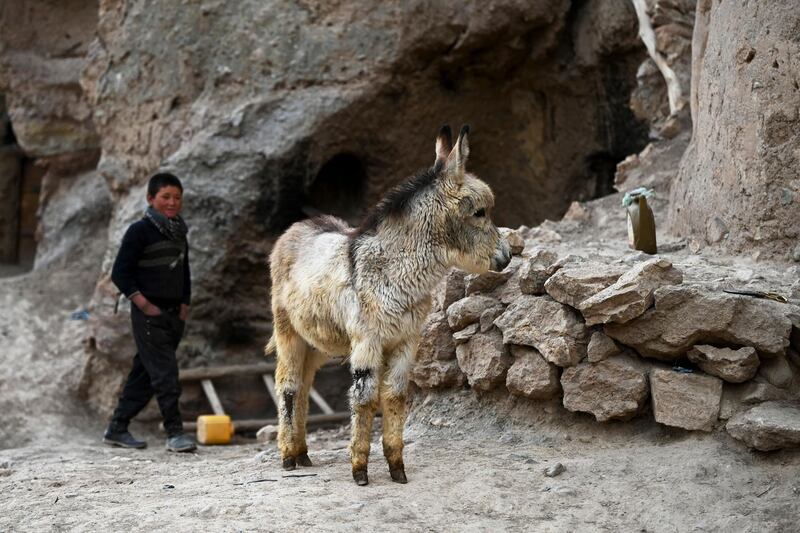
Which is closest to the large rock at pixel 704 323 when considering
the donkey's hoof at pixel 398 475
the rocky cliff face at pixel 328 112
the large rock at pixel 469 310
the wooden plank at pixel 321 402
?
the large rock at pixel 469 310

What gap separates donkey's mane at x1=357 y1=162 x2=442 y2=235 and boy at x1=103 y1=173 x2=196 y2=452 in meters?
2.59

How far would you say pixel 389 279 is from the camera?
18.8 feet

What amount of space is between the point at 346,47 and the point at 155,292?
3.72m

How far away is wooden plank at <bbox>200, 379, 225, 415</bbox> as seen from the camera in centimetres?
973

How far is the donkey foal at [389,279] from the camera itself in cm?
561

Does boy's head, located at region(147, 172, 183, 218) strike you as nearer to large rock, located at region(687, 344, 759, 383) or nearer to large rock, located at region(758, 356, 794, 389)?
large rock, located at region(687, 344, 759, 383)

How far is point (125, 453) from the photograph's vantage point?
812 cm

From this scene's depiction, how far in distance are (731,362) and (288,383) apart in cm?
265

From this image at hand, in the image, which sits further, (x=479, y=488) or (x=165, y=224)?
(x=165, y=224)

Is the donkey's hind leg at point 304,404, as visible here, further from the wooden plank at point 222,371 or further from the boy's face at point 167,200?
the wooden plank at point 222,371

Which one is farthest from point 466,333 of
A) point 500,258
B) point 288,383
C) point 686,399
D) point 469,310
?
point 686,399

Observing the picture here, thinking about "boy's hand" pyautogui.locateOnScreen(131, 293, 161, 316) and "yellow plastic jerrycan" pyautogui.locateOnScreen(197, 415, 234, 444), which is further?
"yellow plastic jerrycan" pyautogui.locateOnScreen(197, 415, 234, 444)

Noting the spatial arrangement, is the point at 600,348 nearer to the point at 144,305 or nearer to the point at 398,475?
the point at 398,475

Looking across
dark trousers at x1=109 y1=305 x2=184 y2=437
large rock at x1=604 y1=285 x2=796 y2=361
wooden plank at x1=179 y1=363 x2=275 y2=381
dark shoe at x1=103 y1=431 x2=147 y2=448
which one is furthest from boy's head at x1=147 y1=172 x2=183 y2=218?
large rock at x1=604 y1=285 x2=796 y2=361
